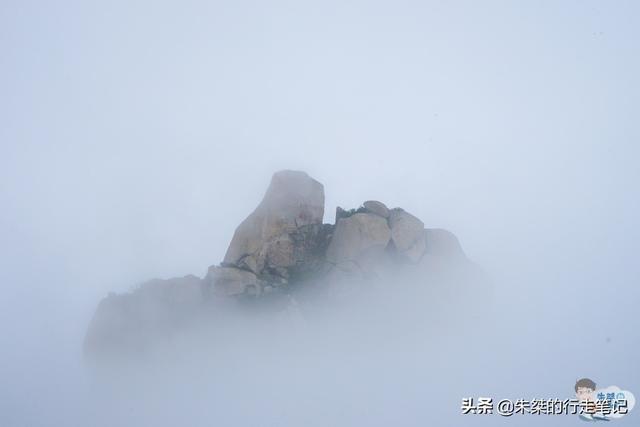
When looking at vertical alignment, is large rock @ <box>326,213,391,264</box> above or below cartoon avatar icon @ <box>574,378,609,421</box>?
above

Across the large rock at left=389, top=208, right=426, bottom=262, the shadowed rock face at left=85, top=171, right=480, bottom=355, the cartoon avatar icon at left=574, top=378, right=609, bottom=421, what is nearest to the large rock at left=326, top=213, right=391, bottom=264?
the shadowed rock face at left=85, top=171, right=480, bottom=355

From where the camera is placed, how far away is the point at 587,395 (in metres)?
26.4

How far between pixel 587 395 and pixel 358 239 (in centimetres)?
3195

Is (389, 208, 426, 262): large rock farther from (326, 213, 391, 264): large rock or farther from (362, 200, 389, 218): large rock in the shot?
(326, 213, 391, 264): large rock

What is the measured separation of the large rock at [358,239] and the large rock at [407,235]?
3.96ft

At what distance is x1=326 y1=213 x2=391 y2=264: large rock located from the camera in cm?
5550

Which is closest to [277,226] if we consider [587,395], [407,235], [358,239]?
[358,239]

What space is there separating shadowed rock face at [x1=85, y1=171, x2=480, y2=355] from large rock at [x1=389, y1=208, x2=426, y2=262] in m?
0.12

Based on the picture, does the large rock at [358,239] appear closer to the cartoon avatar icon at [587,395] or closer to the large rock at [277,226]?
the large rock at [277,226]

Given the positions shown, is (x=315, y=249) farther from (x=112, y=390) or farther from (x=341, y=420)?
(x=112, y=390)

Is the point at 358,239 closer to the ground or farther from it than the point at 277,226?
closer to the ground

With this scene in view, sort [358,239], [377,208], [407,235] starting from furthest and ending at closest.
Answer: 1. [377,208]
2. [407,235]
3. [358,239]

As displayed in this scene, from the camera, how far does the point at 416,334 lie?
5466 centimetres

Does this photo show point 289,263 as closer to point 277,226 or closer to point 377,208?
point 277,226
